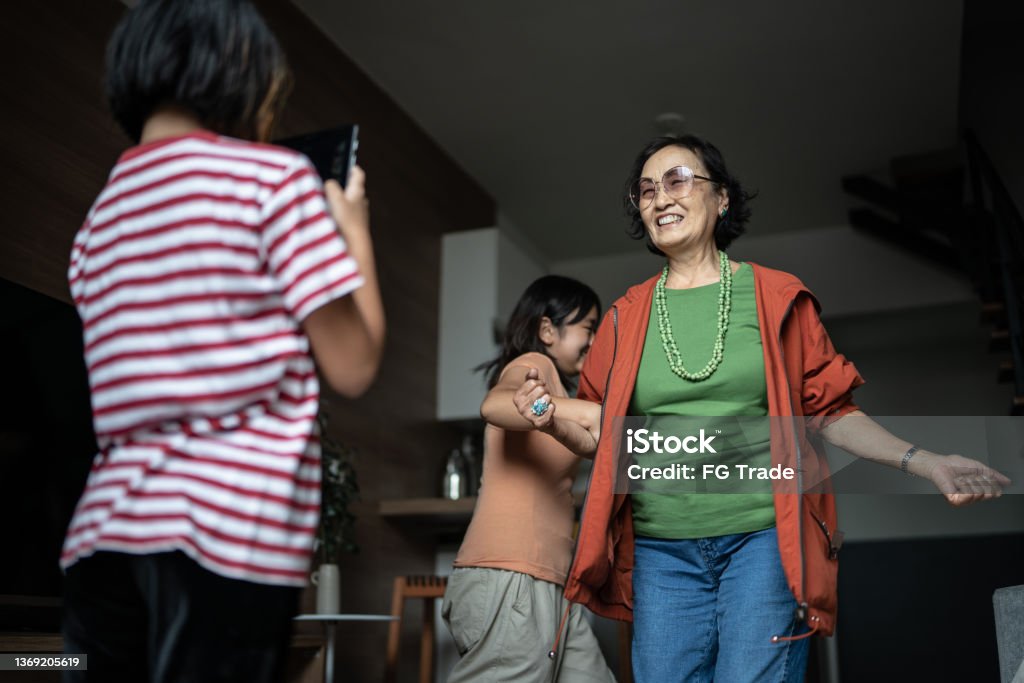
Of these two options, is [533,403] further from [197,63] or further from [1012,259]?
[1012,259]

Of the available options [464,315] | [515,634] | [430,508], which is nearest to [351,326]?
[515,634]

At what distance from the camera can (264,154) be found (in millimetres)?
899

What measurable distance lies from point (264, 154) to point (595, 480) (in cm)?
80

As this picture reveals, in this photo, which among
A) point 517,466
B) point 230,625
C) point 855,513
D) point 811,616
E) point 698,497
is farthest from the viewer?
point 855,513

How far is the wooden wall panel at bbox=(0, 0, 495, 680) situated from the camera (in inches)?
97.7

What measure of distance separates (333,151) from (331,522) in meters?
2.50

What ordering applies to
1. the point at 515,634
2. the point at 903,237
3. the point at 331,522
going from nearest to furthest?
1. the point at 515,634
2. the point at 331,522
3. the point at 903,237

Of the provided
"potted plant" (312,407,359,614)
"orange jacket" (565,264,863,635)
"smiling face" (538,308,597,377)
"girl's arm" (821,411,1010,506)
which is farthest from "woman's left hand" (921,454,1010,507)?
"potted plant" (312,407,359,614)

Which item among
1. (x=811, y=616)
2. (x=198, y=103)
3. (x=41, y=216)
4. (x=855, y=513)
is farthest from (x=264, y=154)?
(x=855, y=513)

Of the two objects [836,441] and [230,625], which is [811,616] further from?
[230,625]

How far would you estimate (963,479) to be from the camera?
1.34 metres

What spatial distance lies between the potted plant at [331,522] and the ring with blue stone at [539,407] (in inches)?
74.3

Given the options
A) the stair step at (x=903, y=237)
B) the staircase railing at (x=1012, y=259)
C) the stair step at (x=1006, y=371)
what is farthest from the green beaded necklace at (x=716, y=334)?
the stair step at (x=903, y=237)

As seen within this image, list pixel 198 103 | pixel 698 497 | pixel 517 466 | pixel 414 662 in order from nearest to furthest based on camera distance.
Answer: pixel 198 103 → pixel 698 497 → pixel 517 466 → pixel 414 662
